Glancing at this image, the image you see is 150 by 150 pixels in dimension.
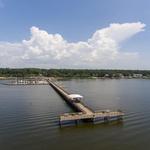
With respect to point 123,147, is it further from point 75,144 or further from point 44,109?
point 44,109

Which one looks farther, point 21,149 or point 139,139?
point 139,139

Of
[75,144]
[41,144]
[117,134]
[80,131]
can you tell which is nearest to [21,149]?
[41,144]

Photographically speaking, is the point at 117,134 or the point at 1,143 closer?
the point at 1,143

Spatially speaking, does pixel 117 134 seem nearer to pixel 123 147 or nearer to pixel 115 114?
pixel 123 147

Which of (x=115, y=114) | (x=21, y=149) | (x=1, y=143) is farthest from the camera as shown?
(x=115, y=114)

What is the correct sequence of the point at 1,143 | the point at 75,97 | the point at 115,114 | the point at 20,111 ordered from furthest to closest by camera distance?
the point at 75,97, the point at 20,111, the point at 115,114, the point at 1,143

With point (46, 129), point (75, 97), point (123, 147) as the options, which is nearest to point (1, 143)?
point (46, 129)

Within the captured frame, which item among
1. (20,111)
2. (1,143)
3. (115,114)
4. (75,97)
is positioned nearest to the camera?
(1,143)

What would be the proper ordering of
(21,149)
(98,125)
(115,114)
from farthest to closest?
(115,114) < (98,125) < (21,149)

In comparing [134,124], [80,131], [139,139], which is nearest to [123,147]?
[139,139]
